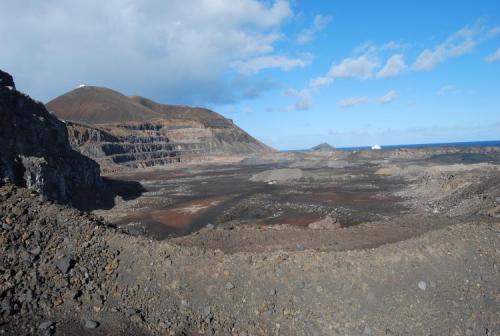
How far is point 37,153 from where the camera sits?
31250 millimetres

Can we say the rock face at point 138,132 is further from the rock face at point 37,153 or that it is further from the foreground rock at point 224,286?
the foreground rock at point 224,286

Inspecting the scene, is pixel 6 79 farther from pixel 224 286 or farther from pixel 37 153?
pixel 224 286

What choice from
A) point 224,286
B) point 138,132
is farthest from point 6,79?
point 138,132

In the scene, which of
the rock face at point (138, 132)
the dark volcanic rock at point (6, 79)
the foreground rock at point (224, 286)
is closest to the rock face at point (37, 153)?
the dark volcanic rock at point (6, 79)

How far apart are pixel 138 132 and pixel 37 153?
2880 inches

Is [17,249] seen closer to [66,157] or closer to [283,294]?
[283,294]

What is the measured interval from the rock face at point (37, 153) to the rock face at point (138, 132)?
1457 inches

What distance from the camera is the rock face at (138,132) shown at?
3093 inches

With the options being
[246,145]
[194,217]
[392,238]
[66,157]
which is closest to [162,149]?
[246,145]

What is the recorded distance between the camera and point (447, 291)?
9648 mm

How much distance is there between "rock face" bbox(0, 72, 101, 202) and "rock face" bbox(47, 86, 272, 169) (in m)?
37.0

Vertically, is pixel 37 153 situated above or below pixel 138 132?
below

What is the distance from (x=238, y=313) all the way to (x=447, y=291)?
5187 millimetres

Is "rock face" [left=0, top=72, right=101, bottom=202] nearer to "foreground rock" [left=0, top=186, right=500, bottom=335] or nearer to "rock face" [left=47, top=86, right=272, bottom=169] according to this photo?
"foreground rock" [left=0, top=186, right=500, bottom=335]
